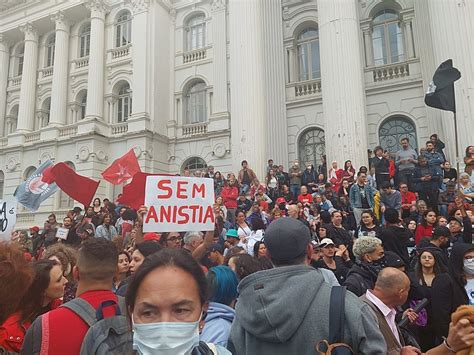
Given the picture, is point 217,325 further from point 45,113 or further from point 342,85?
point 45,113

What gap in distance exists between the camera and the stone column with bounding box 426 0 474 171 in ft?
39.2

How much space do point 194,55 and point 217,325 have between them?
21656 millimetres

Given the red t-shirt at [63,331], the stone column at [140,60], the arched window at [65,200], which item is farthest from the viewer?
the arched window at [65,200]

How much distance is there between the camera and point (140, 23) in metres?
22.4

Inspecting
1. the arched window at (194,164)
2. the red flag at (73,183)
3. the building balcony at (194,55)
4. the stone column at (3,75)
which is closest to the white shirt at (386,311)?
the red flag at (73,183)

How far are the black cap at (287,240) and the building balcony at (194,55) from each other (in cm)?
2123

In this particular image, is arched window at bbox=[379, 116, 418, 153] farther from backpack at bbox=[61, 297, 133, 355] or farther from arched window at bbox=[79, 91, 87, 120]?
arched window at bbox=[79, 91, 87, 120]

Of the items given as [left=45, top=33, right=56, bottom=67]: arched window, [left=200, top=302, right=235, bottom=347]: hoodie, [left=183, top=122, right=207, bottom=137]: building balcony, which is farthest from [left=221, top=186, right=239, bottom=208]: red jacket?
[left=45, top=33, right=56, bottom=67]: arched window

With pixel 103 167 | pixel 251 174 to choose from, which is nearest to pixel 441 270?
pixel 251 174

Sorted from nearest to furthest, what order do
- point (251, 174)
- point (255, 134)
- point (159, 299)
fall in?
1. point (159, 299)
2. point (251, 174)
3. point (255, 134)

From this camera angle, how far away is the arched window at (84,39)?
24906 mm

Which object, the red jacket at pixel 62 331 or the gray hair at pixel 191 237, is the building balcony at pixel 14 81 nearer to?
the gray hair at pixel 191 237

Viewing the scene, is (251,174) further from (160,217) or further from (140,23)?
(140,23)

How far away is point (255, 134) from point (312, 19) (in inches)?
291
